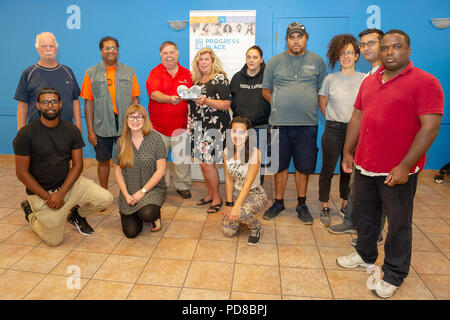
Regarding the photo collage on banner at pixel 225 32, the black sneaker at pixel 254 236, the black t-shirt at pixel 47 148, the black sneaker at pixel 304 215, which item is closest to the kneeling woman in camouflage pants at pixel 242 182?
the black sneaker at pixel 254 236

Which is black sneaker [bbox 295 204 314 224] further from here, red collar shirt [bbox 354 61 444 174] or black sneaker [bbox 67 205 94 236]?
black sneaker [bbox 67 205 94 236]

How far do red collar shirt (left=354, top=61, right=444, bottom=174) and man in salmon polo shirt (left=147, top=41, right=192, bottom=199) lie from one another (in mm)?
1981

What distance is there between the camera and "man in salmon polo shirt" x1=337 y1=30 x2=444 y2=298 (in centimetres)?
193

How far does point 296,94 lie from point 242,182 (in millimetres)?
959

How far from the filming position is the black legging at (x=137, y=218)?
3.03m

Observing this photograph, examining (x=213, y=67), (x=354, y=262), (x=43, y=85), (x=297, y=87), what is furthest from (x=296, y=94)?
(x=43, y=85)

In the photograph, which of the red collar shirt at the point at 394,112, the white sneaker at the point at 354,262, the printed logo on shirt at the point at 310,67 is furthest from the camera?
the printed logo on shirt at the point at 310,67

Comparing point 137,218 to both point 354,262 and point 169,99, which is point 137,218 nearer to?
point 169,99

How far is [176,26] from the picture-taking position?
481 centimetres

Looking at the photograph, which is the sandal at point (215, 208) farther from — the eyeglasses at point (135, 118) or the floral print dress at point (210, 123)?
the eyeglasses at point (135, 118)

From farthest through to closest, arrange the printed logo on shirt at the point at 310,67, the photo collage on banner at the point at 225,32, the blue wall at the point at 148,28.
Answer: the blue wall at the point at 148,28
the photo collage on banner at the point at 225,32
the printed logo on shirt at the point at 310,67

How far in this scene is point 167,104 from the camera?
3744 mm

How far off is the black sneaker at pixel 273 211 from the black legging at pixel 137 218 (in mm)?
1119
